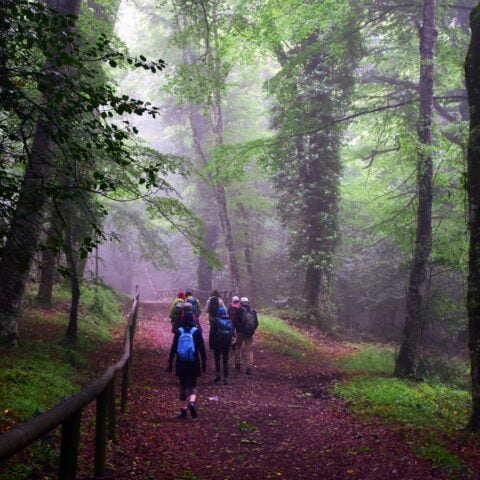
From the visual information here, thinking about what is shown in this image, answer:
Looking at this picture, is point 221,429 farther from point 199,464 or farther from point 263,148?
point 263,148

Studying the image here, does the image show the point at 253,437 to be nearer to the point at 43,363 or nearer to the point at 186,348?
the point at 186,348

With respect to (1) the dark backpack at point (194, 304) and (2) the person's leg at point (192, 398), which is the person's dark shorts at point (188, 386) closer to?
(2) the person's leg at point (192, 398)

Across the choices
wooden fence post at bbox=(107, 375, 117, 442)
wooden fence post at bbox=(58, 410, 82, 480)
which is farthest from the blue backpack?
wooden fence post at bbox=(58, 410, 82, 480)

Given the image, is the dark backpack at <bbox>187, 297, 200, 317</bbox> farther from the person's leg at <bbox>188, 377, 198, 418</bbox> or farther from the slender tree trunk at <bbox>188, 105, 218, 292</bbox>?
the slender tree trunk at <bbox>188, 105, 218, 292</bbox>

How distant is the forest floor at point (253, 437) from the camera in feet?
21.2

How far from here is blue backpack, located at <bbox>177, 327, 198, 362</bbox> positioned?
940 centimetres

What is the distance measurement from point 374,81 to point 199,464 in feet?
66.5

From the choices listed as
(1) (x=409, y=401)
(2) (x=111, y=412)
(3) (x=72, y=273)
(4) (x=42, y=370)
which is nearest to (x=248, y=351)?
(1) (x=409, y=401)

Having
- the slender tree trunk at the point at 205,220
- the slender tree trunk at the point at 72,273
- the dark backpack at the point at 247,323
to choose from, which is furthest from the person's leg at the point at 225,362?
the slender tree trunk at the point at 205,220

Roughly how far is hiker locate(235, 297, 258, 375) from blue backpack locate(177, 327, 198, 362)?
168 inches

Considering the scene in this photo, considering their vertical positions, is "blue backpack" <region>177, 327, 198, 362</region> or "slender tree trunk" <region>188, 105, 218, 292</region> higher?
"slender tree trunk" <region>188, 105, 218, 292</region>

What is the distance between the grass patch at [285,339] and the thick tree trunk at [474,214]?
28.3ft

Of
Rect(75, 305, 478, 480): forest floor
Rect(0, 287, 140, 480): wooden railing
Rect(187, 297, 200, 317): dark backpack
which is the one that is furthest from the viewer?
Rect(187, 297, 200, 317): dark backpack

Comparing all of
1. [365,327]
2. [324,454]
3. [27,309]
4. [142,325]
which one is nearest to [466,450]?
[324,454]
